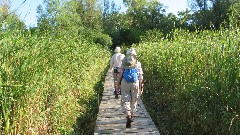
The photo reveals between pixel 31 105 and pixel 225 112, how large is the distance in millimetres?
2824

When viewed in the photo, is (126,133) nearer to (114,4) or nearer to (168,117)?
(168,117)

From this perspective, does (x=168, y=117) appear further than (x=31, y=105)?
Yes

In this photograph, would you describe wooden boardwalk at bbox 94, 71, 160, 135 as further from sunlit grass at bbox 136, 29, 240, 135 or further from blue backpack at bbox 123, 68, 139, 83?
blue backpack at bbox 123, 68, 139, 83

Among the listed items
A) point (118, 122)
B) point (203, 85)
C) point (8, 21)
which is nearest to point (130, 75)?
point (118, 122)

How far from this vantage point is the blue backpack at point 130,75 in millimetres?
6629

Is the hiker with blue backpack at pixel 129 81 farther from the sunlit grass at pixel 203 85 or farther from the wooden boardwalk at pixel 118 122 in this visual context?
the sunlit grass at pixel 203 85

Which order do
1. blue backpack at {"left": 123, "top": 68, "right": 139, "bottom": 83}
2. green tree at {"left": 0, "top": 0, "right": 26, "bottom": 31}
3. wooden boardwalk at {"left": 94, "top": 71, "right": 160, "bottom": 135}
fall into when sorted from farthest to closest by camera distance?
1. blue backpack at {"left": 123, "top": 68, "right": 139, "bottom": 83}
2. wooden boardwalk at {"left": 94, "top": 71, "right": 160, "bottom": 135}
3. green tree at {"left": 0, "top": 0, "right": 26, "bottom": 31}

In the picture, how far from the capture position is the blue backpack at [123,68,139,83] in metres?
6.63

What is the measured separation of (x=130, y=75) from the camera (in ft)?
21.8

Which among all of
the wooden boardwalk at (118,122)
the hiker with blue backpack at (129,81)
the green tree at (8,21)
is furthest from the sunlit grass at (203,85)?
the green tree at (8,21)

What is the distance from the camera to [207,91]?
18.2 ft

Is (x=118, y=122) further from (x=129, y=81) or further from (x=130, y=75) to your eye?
(x=130, y=75)

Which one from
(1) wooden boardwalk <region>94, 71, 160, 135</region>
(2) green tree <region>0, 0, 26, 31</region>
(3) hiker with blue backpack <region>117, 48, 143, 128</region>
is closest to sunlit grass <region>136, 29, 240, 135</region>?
(1) wooden boardwalk <region>94, 71, 160, 135</region>

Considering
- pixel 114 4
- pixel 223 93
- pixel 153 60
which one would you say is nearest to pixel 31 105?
pixel 223 93
